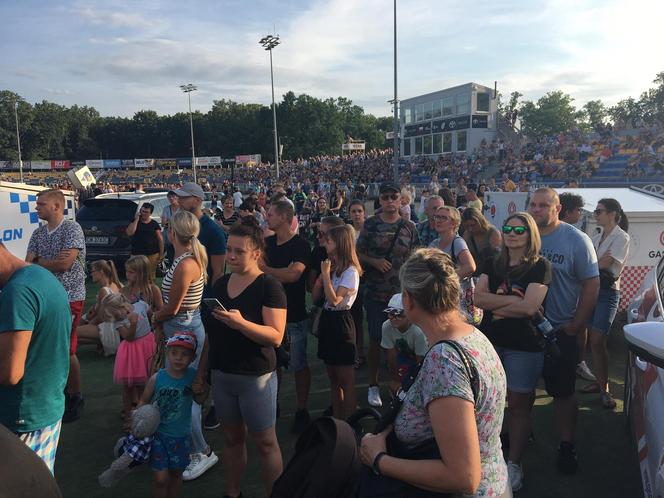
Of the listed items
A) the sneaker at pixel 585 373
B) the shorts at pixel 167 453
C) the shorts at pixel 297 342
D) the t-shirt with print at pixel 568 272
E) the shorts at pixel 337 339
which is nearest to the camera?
the shorts at pixel 167 453

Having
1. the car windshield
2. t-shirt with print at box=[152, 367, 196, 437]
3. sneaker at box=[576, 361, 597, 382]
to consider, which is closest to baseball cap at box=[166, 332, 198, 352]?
t-shirt with print at box=[152, 367, 196, 437]

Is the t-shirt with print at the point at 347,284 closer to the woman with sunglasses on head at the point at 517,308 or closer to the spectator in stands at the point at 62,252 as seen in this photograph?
the woman with sunglasses on head at the point at 517,308

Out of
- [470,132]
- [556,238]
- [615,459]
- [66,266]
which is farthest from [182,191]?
[470,132]

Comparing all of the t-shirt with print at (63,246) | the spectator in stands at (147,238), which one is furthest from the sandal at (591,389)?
the spectator in stands at (147,238)

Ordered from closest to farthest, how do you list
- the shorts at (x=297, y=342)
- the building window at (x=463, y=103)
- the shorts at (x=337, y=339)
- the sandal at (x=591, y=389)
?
1. the shorts at (x=337, y=339)
2. the shorts at (x=297, y=342)
3. the sandal at (x=591, y=389)
4. the building window at (x=463, y=103)

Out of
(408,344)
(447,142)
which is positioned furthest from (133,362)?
(447,142)

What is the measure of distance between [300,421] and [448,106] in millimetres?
38657

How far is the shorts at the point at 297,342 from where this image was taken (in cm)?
405

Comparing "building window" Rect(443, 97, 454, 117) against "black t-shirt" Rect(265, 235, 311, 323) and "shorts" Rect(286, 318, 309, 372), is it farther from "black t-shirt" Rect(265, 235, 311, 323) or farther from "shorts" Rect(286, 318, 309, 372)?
"shorts" Rect(286, 318, 309, 372)

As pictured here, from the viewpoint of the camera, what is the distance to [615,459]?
141 inches

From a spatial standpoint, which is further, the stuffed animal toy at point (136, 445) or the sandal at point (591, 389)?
the sandal at point (591, 389)

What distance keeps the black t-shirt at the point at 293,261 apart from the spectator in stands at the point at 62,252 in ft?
5.75

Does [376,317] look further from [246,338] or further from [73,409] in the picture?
[73,409]

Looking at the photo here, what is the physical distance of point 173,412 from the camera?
9.55 feet
